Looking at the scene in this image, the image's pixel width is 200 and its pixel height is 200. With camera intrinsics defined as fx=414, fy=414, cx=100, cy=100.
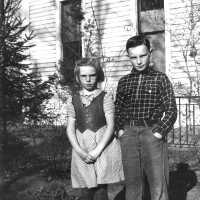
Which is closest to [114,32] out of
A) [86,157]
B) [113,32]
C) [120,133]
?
[113,32]

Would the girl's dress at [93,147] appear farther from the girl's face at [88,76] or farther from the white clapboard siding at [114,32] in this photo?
the white clapboard siding at [114,32]

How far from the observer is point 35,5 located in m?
14.3

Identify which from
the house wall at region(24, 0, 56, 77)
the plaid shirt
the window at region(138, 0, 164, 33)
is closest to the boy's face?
the plaid shirt

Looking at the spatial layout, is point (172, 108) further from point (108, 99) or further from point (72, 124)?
point (72, 124)

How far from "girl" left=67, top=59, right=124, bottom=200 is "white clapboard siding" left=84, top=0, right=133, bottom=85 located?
7.78 meters

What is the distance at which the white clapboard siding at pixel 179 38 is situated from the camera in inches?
405

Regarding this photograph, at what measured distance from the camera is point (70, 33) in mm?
13359

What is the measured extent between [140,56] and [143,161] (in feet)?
3.15

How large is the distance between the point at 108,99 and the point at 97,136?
361 mm

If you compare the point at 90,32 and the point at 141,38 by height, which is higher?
the point at 90,32

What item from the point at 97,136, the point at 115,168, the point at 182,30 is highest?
the point at 182,30

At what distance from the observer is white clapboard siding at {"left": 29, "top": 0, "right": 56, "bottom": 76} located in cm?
1373

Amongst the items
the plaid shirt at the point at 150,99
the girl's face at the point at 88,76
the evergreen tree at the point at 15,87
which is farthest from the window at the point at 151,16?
the girl's face at the point at 88,76

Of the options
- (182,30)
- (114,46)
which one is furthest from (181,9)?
(114,46)
